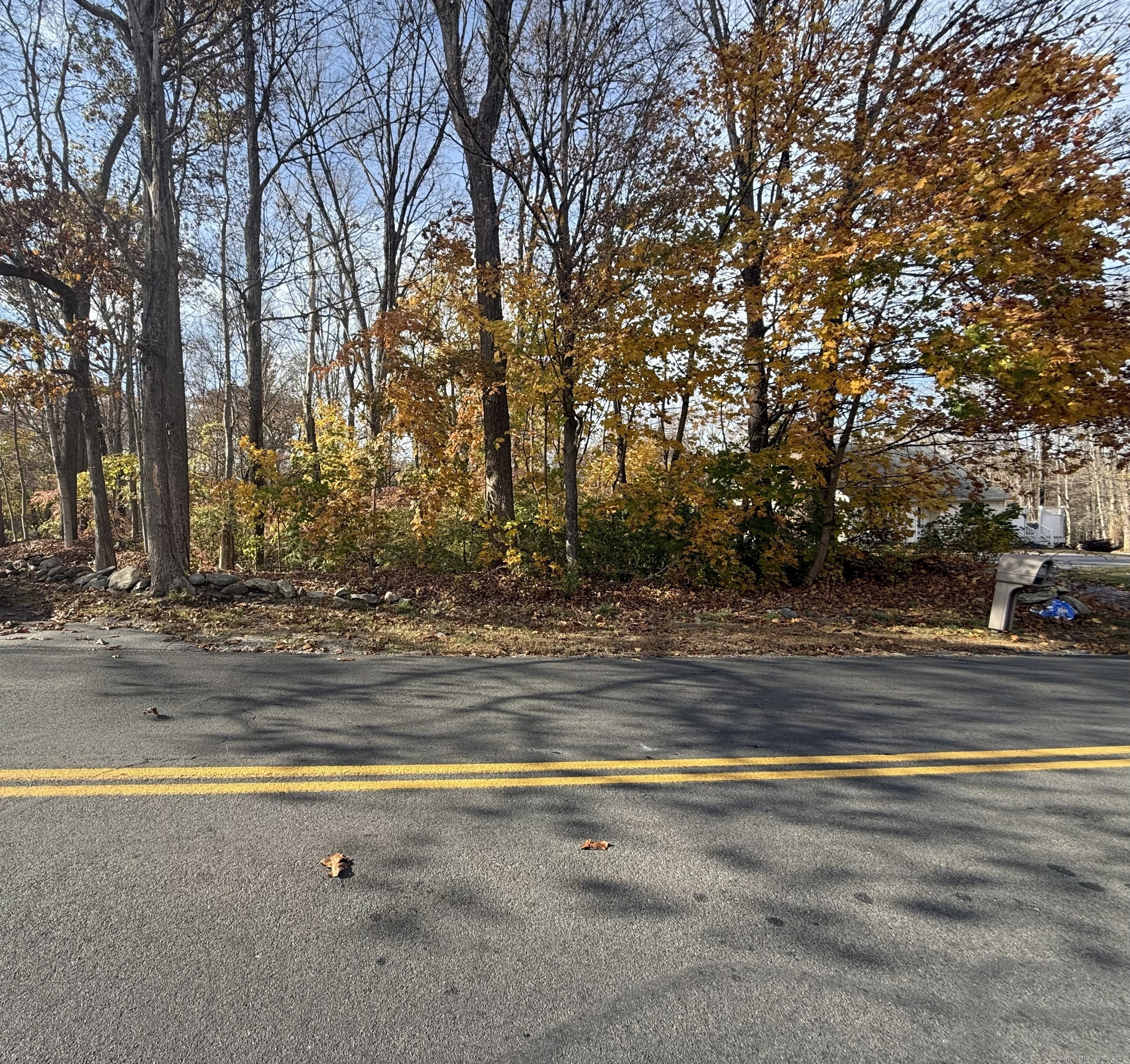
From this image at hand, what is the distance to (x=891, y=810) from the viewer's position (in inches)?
133

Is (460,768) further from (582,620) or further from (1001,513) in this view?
(1001,513)

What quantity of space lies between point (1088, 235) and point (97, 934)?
40.0ft

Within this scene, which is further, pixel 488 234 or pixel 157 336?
pixel 488 234

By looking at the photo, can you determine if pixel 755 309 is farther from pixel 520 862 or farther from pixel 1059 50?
pixel 520 862

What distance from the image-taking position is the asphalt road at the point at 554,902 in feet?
6.29

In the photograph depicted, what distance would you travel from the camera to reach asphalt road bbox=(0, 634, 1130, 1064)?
6.29ft

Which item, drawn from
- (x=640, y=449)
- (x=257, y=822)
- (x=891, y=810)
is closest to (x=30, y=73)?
(x=640, y=449)

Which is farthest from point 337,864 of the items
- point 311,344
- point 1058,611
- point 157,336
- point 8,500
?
point 8,500

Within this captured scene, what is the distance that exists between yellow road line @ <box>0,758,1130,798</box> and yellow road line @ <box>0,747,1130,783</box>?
82 mm

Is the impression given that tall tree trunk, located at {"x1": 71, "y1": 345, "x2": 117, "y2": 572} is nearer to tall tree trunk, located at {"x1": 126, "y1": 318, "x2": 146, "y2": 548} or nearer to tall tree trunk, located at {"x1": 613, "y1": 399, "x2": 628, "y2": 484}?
tall tree trunk, located at {"x1": 126, "y1": 318, "x2": 146, "y2": 548}

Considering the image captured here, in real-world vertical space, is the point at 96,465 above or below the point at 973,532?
above

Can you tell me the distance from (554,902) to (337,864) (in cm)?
101

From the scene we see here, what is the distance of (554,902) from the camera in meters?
2.55

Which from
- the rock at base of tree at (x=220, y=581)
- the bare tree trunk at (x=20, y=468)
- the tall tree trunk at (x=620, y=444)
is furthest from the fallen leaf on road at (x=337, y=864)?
the bare tree trunk at (x=20, y=468)
